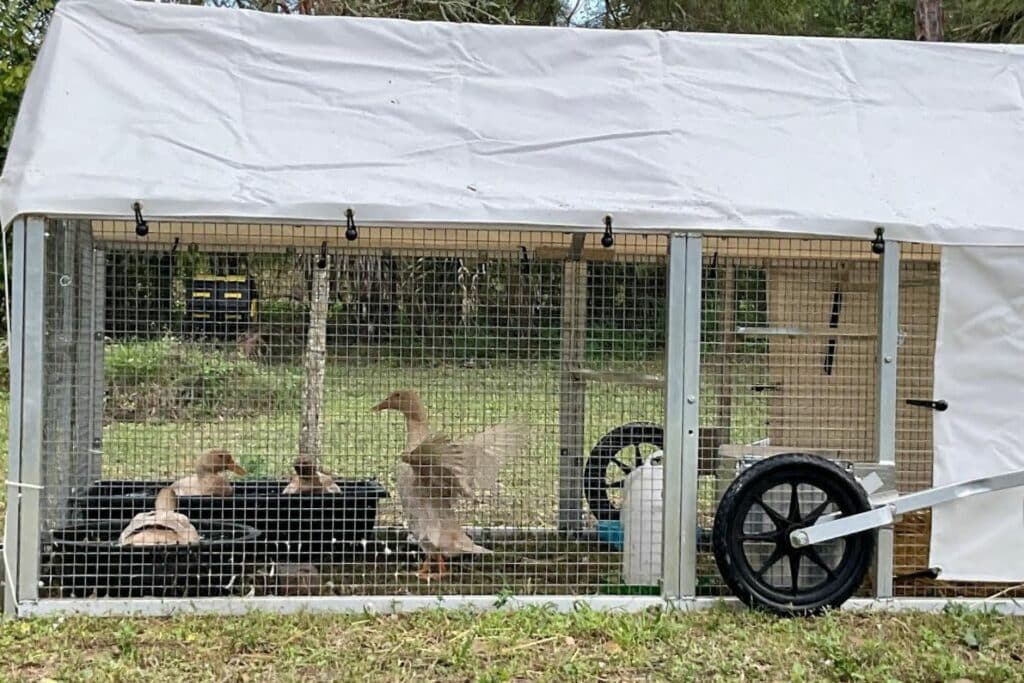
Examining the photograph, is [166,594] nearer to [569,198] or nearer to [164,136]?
[164,136]

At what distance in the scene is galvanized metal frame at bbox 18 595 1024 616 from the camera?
12.0 feet

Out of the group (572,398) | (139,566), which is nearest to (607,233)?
(572,398)

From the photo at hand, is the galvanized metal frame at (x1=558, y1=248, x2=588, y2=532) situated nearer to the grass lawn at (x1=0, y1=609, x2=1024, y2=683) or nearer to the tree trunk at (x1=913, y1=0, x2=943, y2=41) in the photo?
the grass lawn at (x1=0, y1=609, x2=1024, y2=683)

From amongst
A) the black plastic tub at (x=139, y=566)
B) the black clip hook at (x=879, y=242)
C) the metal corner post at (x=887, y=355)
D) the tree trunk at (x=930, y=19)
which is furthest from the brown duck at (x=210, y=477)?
the tree trunk at (x=930, y=19)

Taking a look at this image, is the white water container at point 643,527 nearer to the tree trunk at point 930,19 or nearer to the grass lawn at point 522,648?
the grass lawn at point 522,648

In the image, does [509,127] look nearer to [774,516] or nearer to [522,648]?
[774,516]

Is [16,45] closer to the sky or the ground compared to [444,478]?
closer to the sky

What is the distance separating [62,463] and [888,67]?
12.9 ft

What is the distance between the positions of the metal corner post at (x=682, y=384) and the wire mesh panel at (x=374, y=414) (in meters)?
0.23

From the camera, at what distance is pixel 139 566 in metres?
3.75

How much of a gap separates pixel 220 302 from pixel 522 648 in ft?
7.03

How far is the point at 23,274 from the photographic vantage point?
3576 mm

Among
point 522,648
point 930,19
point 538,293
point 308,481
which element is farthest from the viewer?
point 930,19

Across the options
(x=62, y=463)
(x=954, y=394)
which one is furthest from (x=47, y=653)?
(x=954, y=394)
